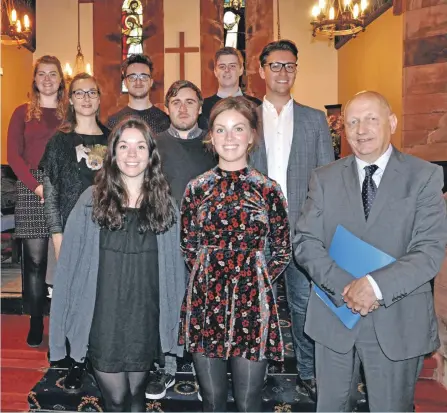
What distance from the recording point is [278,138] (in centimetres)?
248

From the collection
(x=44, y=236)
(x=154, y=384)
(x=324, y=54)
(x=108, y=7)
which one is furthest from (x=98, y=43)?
(x=154, y=384)

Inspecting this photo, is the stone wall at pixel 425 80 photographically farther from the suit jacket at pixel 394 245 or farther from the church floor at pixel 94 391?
the suit jacket at pixel 394 245

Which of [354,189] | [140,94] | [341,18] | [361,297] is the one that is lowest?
[361,297]

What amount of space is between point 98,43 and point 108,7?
664 millimetres

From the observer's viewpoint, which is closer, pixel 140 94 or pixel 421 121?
pixel 140 94

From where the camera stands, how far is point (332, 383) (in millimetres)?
1786

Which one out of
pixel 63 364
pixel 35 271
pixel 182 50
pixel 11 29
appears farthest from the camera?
pixel 182 50

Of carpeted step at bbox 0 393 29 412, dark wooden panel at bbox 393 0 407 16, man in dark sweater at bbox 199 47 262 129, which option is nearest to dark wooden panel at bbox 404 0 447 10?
dark wooden panel at bbox 393 0 407 16

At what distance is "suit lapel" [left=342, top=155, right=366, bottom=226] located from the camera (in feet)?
5.70

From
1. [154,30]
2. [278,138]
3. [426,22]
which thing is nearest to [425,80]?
[426,22]

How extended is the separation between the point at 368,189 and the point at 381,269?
299 millimetres

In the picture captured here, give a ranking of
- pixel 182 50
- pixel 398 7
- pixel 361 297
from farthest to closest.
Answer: pixel 182 50 < pixel 398 7 < pixel 361 297

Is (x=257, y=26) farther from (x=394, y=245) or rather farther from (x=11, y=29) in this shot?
(x=394, y=245)

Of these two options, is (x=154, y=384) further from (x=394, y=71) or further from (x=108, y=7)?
(x=108, y=7)
